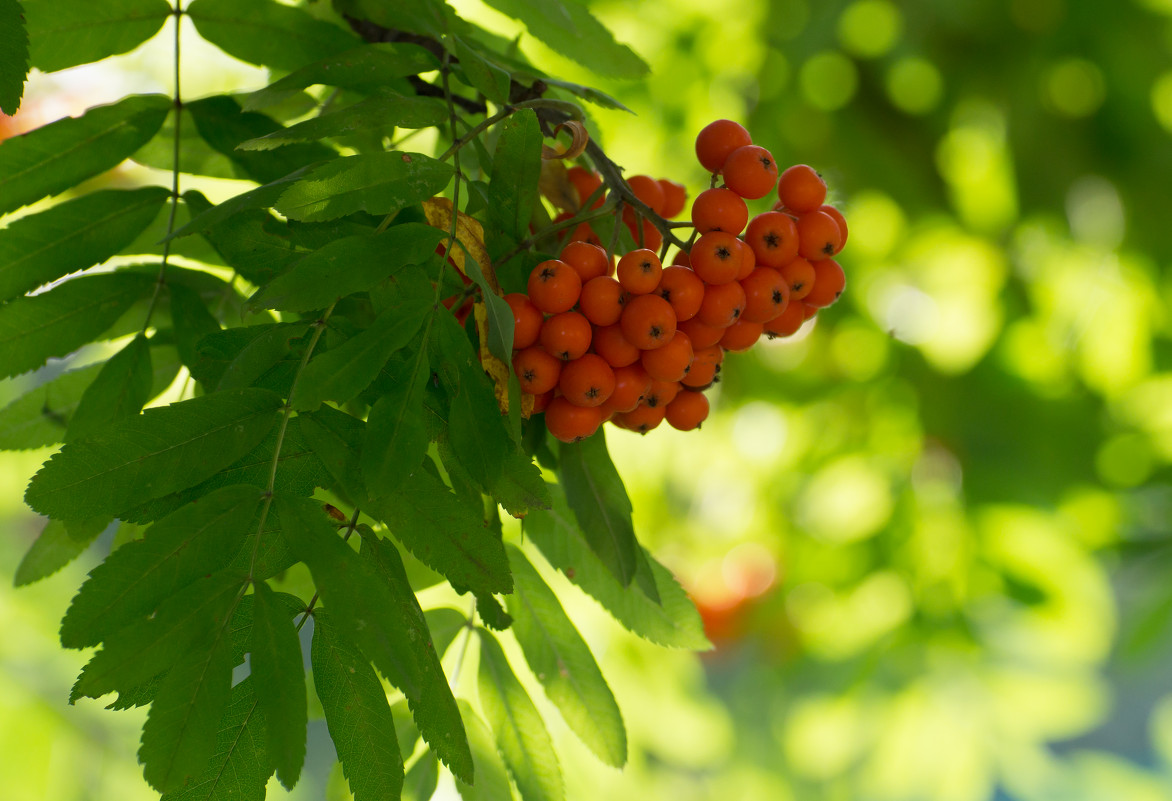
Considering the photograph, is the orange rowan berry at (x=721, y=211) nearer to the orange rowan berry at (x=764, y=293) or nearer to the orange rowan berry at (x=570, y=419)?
the orange rowan berry at (x=764, y=293)

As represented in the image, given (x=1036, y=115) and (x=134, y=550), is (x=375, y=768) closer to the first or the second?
(x=134, y=550)

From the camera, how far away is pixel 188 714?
1.91ft

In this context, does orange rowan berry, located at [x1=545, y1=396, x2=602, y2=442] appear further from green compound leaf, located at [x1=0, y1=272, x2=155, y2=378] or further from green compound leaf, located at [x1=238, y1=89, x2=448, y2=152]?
green compound leaf, located at [x1=0, y1=272, x2=155, y2=378]

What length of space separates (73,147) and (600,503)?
0.68 m

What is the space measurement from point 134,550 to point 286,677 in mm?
149

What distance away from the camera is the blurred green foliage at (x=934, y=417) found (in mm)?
2180

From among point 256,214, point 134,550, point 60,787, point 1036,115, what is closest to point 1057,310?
point 1036,115

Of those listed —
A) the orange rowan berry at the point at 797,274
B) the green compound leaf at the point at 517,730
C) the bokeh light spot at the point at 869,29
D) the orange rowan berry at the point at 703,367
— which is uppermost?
the bokeh light spot at the point at 869,29

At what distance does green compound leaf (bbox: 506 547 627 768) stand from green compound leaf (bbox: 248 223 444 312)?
41 cm

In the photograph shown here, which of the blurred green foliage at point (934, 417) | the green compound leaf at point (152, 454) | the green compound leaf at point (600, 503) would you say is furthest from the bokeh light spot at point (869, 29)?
the green compound leaf at point (152, 454)

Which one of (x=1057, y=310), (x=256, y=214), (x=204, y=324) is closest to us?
(x=256, y=214)

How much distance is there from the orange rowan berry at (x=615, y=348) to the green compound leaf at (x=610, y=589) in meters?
0.22

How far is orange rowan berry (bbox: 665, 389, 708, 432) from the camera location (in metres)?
0.85

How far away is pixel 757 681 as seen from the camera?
272 centimetres
